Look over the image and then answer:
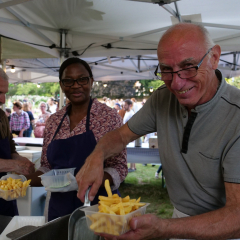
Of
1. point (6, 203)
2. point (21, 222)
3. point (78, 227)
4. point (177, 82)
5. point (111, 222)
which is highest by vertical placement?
point (177, 82)

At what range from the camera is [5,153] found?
7.19ft

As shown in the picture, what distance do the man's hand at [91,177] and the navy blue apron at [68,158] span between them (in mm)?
431

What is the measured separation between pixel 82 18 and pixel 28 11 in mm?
698

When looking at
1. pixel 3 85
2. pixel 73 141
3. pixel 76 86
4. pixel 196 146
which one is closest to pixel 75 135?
pixel 73 141

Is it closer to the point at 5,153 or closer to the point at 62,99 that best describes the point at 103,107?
the point at 5,153

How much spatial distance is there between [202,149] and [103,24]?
9.91ft

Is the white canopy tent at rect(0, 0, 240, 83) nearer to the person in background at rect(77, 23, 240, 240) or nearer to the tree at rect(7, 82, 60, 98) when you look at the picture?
the person in background at rect(77, 23, 240, 240)

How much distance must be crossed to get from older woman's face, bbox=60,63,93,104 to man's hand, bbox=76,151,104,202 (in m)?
0.69

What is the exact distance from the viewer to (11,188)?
158cm

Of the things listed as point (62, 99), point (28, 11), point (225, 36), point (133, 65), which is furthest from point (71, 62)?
point (133, 65)

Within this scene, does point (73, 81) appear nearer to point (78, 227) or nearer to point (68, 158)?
point (68, 158)

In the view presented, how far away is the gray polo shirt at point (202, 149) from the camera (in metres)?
1.11

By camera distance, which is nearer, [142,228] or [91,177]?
[142,228]

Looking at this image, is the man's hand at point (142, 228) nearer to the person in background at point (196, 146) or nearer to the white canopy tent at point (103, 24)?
the person in background at point (196, 146)
